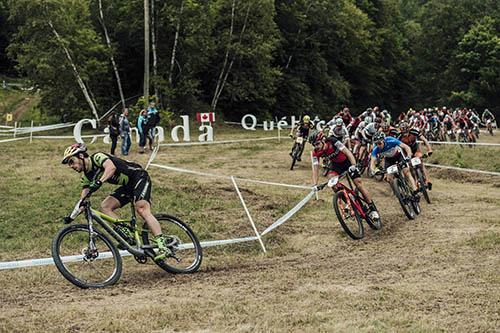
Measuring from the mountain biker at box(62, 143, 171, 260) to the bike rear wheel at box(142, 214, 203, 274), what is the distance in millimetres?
130

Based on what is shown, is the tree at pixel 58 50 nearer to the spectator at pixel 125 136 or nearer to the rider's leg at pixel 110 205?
the spectator at pixel 125 136

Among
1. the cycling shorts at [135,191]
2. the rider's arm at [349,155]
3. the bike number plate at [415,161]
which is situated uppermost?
the rider's arm at [349,155]

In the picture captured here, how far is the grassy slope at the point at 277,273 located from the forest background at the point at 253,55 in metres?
23.3

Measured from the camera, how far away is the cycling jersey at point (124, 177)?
8.30 meters

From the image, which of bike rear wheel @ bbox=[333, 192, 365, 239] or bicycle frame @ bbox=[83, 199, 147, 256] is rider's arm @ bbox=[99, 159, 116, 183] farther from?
bike rear wheel @ bbox=[333, 192, 365, 239]

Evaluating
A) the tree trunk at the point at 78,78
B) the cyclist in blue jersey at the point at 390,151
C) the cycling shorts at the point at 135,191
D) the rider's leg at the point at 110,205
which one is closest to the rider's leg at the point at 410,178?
the cyclist in blue jersey at the point at 390,151

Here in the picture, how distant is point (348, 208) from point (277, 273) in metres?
2.99

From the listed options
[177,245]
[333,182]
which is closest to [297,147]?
[333,182]

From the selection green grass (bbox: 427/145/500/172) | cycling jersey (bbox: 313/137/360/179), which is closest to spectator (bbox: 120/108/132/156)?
green grass (bbox: 427/145/500/172)

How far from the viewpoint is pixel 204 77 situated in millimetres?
48188

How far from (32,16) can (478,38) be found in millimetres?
43147

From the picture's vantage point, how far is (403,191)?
41.5 ft

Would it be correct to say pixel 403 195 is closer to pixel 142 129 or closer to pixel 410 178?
pixel 410 178

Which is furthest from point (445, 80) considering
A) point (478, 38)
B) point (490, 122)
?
point (490, 122)
